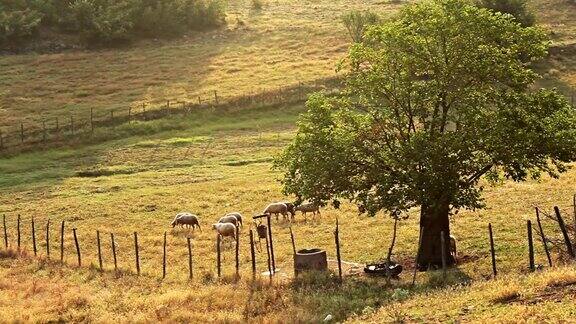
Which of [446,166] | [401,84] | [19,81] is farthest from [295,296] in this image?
[19,81]

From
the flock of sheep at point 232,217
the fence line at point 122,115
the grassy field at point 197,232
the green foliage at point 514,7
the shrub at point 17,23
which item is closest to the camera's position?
the grassy field at point 197,232

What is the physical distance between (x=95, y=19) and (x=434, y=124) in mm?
80837

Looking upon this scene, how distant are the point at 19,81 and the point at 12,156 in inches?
989

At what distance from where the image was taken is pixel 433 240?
27.9 m

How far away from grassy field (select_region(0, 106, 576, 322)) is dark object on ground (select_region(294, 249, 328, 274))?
0.70 m

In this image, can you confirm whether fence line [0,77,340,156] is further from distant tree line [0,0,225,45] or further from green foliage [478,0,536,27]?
distant tree line [0,0,225,45]

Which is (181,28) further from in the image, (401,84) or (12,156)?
(401,84)

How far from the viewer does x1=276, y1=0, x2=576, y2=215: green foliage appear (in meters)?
25.2

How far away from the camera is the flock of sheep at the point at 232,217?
3544 cm

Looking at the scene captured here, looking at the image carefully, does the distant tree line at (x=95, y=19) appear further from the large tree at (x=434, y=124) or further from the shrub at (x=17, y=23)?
the large tree at (x=434, y=124)

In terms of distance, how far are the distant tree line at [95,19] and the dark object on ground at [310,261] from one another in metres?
78.7

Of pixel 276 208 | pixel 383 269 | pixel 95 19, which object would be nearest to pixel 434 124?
pixel 383 269

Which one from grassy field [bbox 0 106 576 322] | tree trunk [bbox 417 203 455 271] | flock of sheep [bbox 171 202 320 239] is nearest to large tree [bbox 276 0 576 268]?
tree trunk [bbox 417 203 455 271]

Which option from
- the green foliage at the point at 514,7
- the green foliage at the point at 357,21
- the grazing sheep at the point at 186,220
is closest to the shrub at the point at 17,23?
the green foliage at the point at 357,21
